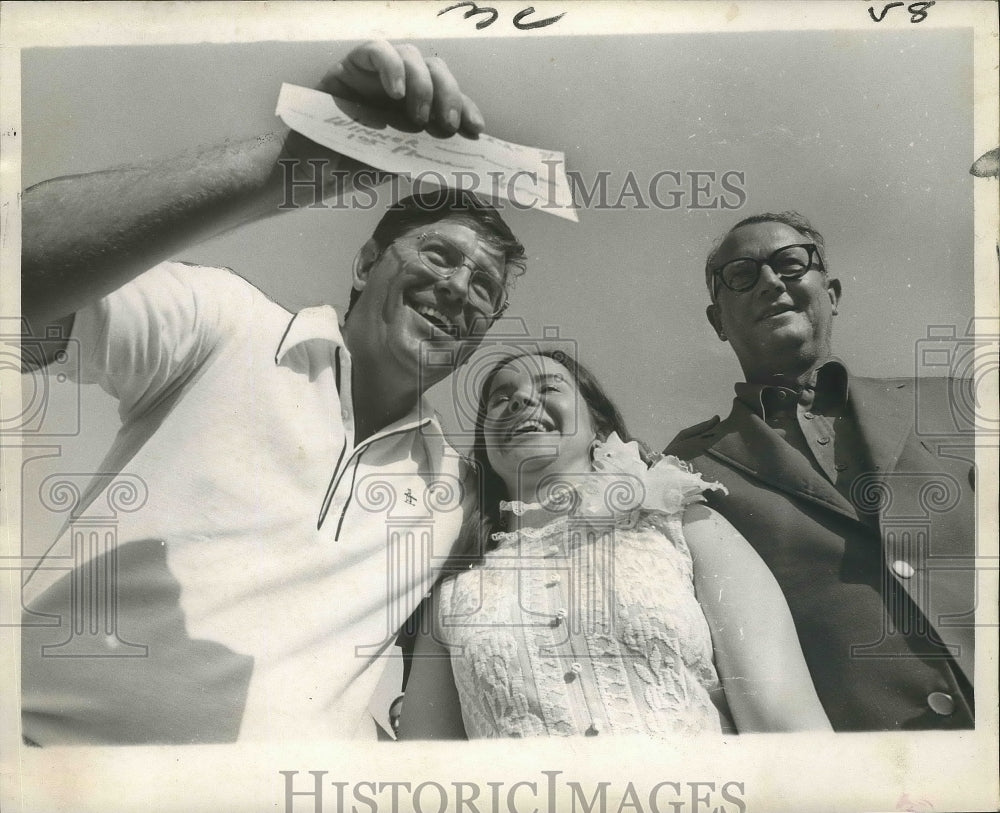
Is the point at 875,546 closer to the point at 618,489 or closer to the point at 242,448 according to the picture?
the point at 618,489

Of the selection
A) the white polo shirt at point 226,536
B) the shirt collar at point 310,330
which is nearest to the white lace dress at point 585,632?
the white polo shirt at point 226,536

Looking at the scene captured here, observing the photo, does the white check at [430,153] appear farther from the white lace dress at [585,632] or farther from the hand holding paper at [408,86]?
the white lace dress at [585,632]

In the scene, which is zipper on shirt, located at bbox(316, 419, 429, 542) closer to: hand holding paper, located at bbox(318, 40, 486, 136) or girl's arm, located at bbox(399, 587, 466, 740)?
girl's arm, located at bbox(399, 587, 466, 740)

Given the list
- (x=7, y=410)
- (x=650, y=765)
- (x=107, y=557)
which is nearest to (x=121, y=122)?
(x=7, y=410)

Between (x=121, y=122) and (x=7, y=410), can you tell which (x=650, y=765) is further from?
(x=121, y=122)

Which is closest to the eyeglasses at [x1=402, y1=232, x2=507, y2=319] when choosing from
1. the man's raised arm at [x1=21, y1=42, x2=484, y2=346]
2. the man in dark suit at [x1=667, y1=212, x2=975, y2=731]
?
the man's raised arm at [x1=21, y1=42, x2=484, y2=346]

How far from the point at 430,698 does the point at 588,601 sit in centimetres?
53

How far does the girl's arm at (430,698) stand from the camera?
8.75 feet

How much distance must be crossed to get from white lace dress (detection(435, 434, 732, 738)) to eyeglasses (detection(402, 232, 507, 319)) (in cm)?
66

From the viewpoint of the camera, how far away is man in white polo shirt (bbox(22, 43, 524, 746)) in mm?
2668

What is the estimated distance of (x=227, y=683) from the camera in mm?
2656

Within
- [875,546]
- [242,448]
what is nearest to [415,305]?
[242,448]

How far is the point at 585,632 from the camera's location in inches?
104

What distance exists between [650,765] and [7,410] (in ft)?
7.10
